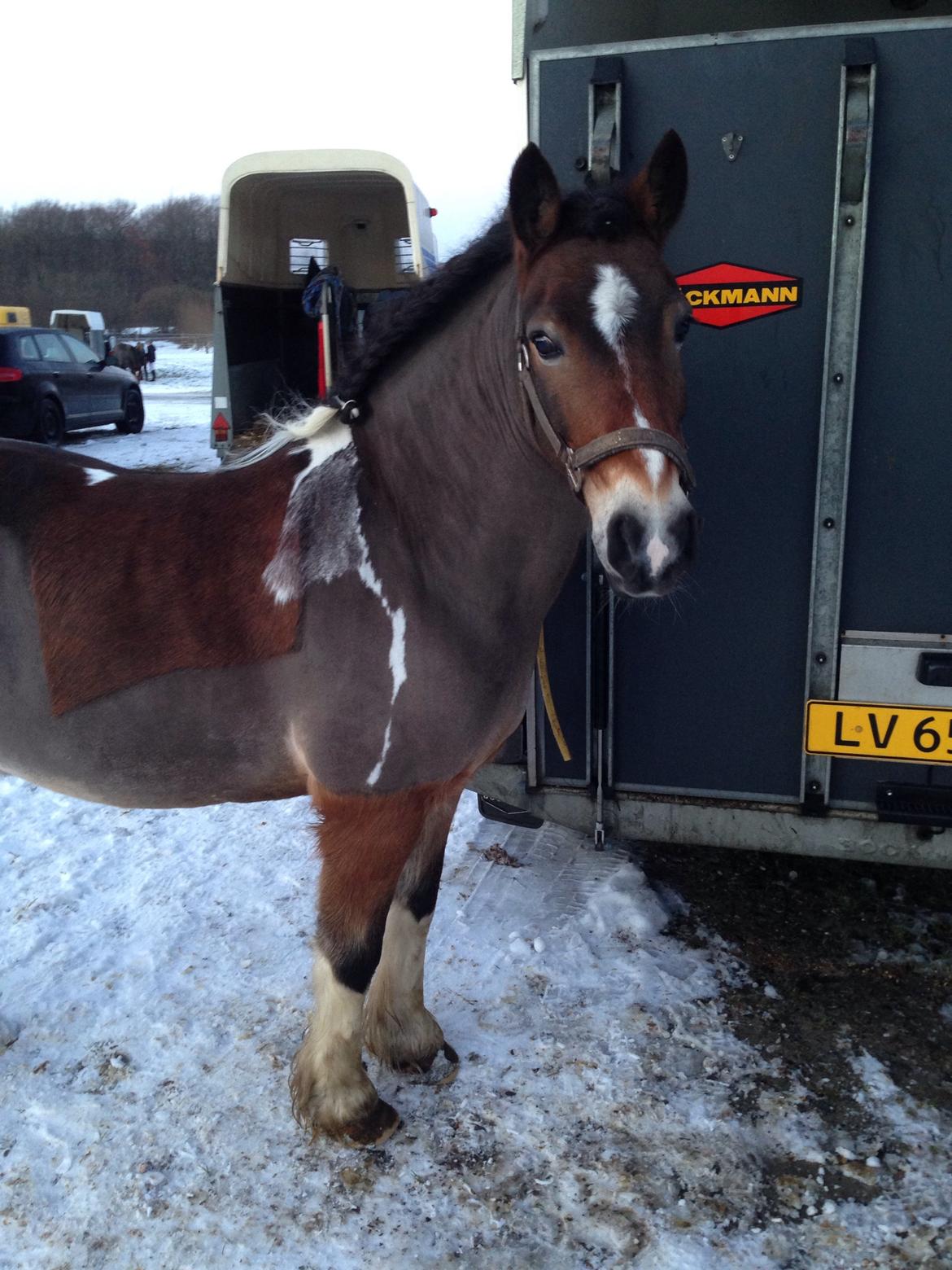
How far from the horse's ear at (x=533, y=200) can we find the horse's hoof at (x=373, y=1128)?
204 cm

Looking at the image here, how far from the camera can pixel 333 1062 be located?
226cm

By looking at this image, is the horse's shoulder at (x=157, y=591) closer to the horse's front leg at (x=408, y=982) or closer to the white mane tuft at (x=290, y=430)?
the white mane tuft at (x=290, y=430)

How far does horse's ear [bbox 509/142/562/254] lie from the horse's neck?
0.20 metres

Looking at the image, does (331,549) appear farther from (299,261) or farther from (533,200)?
(299,261)

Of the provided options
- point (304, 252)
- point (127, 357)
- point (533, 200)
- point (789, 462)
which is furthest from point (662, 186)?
point (127, 357)

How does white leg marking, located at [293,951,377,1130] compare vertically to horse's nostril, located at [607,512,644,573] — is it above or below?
below

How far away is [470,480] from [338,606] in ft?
1.33

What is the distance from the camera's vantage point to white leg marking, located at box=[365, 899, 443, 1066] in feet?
8.09

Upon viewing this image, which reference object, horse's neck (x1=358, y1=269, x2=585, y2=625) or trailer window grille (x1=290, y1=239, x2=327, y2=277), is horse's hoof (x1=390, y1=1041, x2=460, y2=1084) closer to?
horse's neck (x1=358, y1=269, x2=585, y2=625)

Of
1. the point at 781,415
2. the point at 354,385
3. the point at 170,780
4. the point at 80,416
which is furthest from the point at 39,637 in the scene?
the point at 80,416

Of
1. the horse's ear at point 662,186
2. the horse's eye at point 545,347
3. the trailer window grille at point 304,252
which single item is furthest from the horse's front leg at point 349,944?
the trailer window grille at point 304,252

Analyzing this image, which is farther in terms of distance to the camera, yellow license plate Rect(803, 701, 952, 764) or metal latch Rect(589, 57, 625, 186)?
yellow license plate Rect(803, 701, 952, 764)

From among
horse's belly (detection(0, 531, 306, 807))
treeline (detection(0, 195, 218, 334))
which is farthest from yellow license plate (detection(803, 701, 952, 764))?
treeline (detection(0, 195, 218, 334))

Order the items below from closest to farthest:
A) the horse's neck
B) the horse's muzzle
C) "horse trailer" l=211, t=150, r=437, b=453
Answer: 1. the horse's muzzle
2. the horse's neck
3. "horse trailer" l=211, t=150, r=437, b=453
